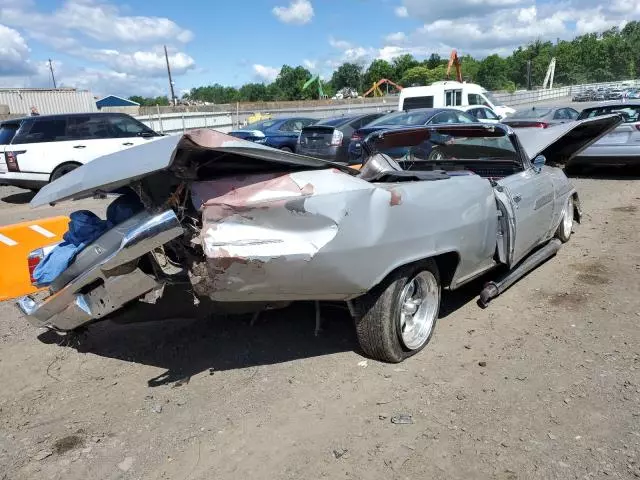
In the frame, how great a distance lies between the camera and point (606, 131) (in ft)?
20.7

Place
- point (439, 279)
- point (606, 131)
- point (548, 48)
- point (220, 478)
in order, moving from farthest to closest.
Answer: point (548, 48) < point (606, 131) < point (439, 279) < point (220, 478)

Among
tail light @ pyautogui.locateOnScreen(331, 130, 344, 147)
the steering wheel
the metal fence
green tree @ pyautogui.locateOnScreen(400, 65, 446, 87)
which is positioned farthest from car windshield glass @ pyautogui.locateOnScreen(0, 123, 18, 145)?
green tree @ pyautogui.locateOnScreen(400, 65, 446, 87)

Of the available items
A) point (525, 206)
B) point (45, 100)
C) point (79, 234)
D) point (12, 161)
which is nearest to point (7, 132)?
point (12, 161)

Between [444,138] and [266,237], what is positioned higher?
[444,138]

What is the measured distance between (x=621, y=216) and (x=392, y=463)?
265 inches

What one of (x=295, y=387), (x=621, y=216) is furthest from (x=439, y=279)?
(x=621, y=216)

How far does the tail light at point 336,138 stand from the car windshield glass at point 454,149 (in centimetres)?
794

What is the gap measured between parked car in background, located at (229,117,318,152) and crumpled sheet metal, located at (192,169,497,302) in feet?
40.1

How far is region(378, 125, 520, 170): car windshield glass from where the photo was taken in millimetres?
5070

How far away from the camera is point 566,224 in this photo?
252 inches

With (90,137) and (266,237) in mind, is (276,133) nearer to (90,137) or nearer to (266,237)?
(90,137)

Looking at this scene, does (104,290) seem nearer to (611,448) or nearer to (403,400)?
(403,400)

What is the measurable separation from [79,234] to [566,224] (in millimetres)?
5416

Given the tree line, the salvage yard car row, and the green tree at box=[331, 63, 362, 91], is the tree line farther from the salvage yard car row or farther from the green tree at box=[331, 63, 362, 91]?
the salvage yard car row
